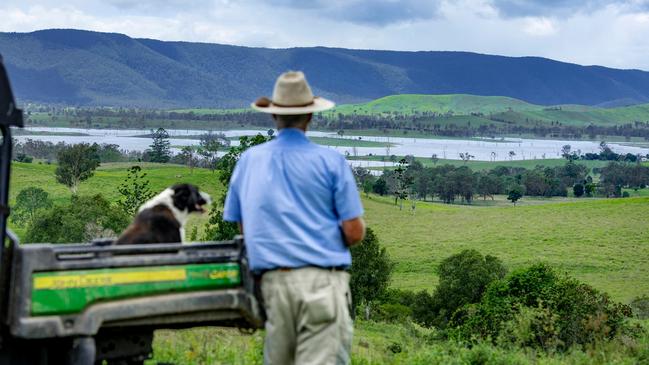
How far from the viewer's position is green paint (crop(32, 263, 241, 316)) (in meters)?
5.95

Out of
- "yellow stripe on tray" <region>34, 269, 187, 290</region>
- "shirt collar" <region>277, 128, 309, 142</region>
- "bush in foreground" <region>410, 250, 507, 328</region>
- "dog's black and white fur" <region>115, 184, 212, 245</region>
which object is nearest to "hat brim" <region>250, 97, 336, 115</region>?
"shirt collar" <region>277, 128, 309, 142</region>

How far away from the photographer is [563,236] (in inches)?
4456

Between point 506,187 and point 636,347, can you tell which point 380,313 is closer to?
point 636,347

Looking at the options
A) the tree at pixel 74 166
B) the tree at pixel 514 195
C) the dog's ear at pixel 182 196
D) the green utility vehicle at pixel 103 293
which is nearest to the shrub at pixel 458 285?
the dog's ear at pixel 182 196

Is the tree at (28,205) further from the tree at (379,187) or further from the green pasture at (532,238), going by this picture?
the tree at (379,187)

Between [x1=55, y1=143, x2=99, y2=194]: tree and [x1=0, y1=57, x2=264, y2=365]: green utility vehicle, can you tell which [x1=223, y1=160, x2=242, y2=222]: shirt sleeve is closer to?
[x1=0, y1=57, x2=264, y2=365]: green utility vehicle

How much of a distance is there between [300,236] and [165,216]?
2.15 meters

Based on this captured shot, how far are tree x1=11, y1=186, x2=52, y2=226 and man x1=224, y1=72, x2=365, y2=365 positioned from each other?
9189cm

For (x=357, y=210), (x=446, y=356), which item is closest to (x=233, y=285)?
(x=357, y=210)

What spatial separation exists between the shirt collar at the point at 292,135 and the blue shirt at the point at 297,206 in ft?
0.11

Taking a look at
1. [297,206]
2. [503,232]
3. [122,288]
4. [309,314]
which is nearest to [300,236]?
[297,206]

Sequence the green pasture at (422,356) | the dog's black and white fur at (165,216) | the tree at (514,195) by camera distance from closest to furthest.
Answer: the dog's black and white fur at (165,216) → the green pasture at (422,356) → the tree at (514,195)

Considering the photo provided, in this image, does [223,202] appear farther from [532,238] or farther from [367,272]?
[532,238]

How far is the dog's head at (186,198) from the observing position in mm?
8312
